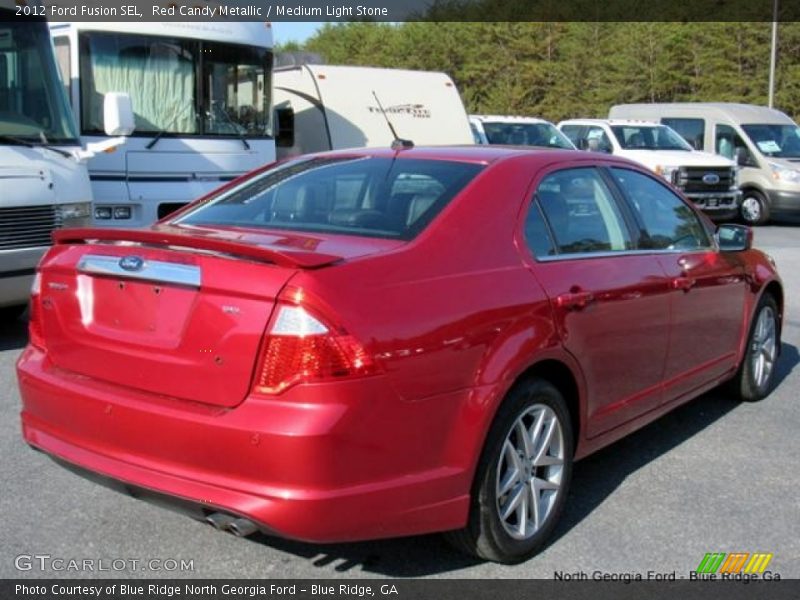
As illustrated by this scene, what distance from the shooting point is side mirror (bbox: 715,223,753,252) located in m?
5.42

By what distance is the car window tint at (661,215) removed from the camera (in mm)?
4812

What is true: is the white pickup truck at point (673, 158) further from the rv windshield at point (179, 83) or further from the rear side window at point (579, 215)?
the rear side window at point (579, 215)

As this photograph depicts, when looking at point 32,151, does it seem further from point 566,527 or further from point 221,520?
point 566,527

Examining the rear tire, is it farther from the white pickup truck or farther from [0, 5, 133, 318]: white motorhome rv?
the white pickup truck

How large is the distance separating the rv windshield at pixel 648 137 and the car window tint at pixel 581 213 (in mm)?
14592

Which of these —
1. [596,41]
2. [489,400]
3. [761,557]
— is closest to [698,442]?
[761,557]

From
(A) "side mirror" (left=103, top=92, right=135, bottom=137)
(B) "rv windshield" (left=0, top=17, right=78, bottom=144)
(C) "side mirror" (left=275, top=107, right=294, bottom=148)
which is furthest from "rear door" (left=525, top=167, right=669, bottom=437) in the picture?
(C) "side mirror" (left=275, top=107, right=294, bottom=148)

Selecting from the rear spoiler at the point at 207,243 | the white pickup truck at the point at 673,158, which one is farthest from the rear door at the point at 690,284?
the white pickup truck at the point at 673,158

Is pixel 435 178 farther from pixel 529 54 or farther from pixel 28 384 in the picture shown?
pixel 529 54

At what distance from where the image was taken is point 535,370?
3736 mm

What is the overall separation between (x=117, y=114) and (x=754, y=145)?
1444 cm

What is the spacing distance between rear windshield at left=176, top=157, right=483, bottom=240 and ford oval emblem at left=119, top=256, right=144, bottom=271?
654 mm

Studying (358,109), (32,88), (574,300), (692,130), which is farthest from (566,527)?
(692,130)

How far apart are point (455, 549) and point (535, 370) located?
2.64 ft
